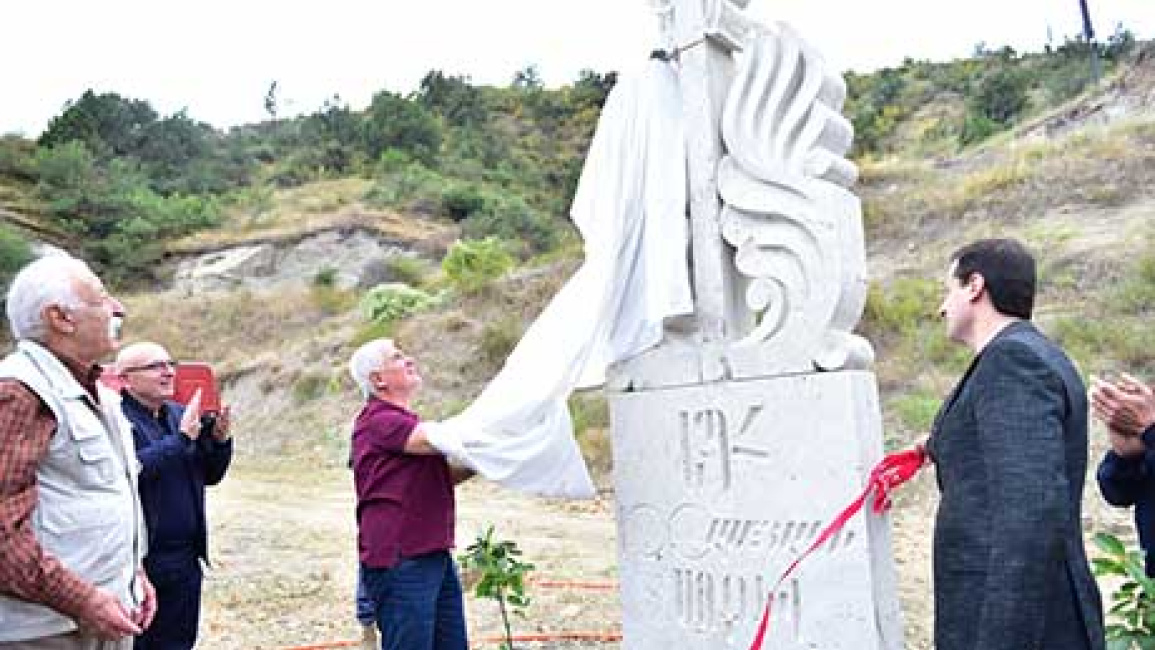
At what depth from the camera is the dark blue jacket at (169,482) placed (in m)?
3.22

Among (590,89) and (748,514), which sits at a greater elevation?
(590,89)

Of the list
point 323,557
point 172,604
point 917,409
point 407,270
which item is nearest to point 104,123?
point 407,270

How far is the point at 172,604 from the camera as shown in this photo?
3.25 meters

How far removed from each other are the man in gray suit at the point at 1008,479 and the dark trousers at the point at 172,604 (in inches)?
92.2

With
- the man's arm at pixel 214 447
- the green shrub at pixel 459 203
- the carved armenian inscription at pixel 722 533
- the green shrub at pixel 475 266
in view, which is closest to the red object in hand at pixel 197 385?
the man's arm at pixel 214 447

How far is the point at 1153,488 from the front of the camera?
2.48 metres

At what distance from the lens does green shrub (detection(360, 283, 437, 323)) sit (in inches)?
722

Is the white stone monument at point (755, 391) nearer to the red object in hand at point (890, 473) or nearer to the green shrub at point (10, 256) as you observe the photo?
the red object in hand at point (890, 473)

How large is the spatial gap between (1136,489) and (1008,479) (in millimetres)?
861

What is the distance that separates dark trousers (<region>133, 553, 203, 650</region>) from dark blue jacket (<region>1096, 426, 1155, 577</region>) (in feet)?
9.00

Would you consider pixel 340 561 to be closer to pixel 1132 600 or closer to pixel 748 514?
pixel 748 514

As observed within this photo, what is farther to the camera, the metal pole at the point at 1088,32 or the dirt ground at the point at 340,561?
the metal pole at the point at 1088,32

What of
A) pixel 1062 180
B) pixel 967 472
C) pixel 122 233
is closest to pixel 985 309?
pixel 967 472

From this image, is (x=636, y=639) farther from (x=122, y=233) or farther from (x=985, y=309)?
(x=122, y=233)
